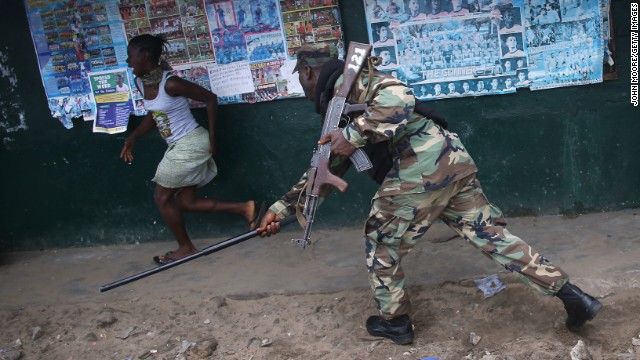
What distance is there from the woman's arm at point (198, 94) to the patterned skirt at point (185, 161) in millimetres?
76

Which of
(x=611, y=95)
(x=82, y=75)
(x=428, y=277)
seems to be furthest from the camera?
(x=82, y=75)

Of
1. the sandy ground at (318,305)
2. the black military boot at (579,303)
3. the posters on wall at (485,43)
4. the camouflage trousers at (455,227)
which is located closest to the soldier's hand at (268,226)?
the camouflage trousers at (455,227)

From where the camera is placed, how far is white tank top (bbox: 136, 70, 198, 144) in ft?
14.9

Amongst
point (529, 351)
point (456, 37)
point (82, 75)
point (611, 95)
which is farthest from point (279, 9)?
point (529, 351)

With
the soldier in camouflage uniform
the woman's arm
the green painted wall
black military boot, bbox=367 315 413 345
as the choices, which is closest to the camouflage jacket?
the soldier in camouflage uniform

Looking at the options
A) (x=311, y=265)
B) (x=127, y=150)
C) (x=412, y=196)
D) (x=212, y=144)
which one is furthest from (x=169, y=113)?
(x=412, y=196)

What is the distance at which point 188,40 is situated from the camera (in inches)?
189

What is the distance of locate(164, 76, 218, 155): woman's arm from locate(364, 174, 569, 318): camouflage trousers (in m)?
1.70

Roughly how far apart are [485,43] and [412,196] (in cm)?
165

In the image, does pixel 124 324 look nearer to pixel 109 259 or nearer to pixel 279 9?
pixel 109 259

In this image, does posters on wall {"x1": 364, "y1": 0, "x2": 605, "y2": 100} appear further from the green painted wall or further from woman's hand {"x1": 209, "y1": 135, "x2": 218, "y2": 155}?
woman's hand {"x1": 209, "y1": 135, "x2": 218, "y2": 155}

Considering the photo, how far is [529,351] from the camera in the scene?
336 centimetres

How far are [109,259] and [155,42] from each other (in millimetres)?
1753

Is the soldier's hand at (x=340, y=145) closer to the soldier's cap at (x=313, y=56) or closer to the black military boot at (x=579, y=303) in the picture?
the soldier's cap at (x=313, y=56)
